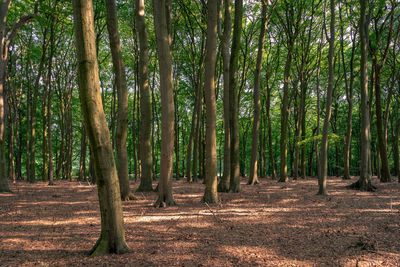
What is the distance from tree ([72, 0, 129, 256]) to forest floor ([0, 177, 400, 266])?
0.94 feet

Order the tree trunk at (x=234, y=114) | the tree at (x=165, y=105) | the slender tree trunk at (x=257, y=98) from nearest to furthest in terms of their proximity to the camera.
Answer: the tree at (x=165, y=105) < the tree trunk at (x=234, y=114) < the slender tree trunk at (x=257, y=98)

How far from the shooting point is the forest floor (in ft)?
12.4

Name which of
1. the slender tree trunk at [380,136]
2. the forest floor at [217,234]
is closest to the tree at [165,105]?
the forest floor at [217,234]

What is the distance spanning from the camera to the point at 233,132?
11.1 meters

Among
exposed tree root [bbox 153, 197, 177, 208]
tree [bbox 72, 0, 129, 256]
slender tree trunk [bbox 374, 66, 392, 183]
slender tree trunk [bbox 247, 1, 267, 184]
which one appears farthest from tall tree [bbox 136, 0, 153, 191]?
slender tree trunk [bbox 374, 66, 392, 183]

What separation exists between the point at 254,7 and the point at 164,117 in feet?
44.7

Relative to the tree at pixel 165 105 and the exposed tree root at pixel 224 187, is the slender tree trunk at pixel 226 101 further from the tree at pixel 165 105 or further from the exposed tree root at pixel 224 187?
the tree at pixel 165 105

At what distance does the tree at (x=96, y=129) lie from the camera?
3.51 m

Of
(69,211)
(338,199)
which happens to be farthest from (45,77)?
(338,199)

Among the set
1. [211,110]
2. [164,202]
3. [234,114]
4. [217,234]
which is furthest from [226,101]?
[217,234]

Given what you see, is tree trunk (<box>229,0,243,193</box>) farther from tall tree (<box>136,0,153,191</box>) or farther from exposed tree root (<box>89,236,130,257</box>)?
exposed tree root (<box>89,236,130,257</box>)

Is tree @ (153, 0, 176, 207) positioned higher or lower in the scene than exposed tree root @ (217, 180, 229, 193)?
higher

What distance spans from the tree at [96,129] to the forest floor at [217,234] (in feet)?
0.94

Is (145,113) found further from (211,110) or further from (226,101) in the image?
(211,110)
